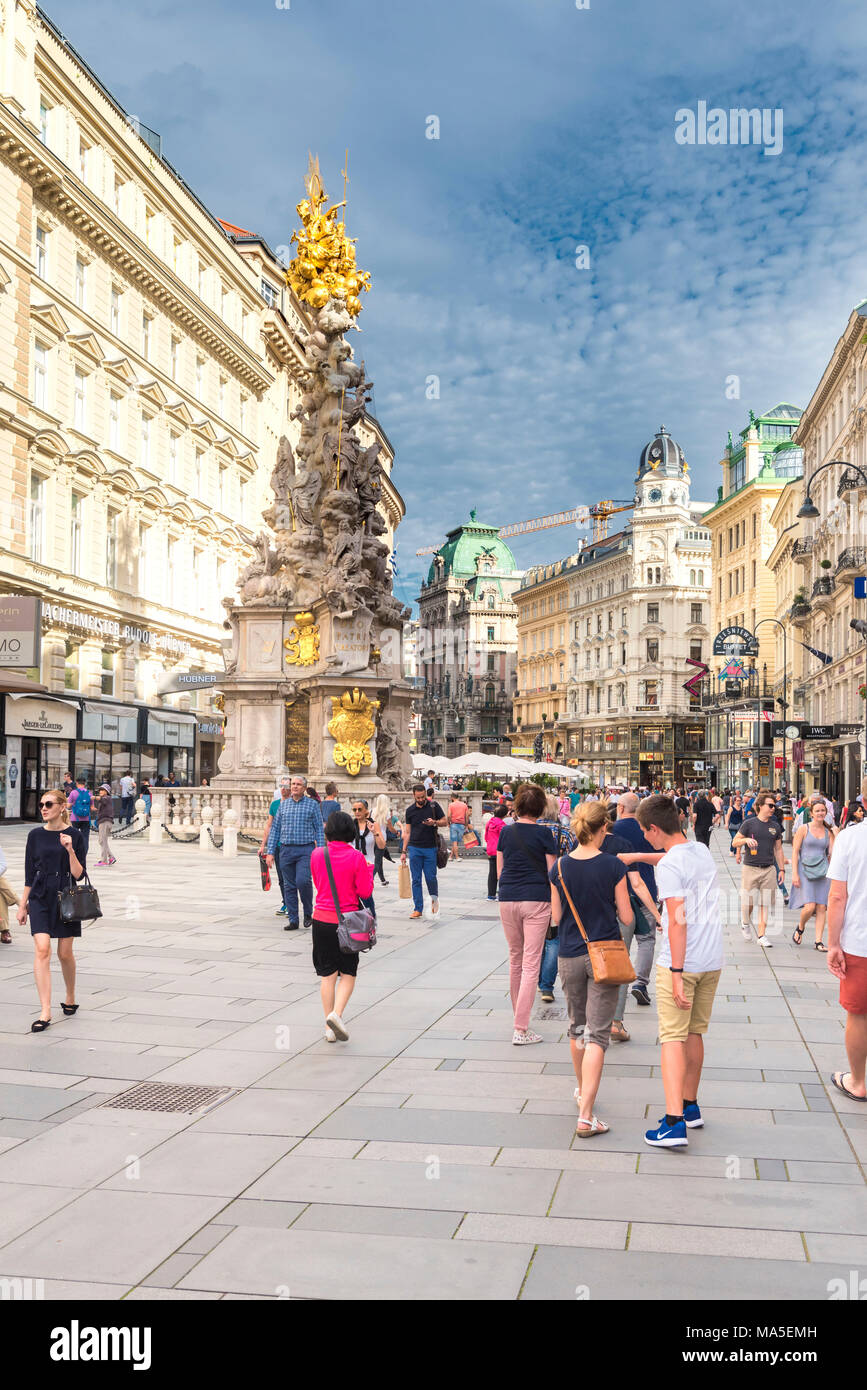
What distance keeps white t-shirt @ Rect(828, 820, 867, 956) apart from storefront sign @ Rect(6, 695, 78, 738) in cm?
2797

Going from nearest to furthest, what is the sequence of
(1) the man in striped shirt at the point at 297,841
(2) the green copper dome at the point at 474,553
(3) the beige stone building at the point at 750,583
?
(1) the man in striped shirt at the point at 297,841 < (3) the beige stone building at the point at 750,583 < (2) the green copper dome at the point at 474,553

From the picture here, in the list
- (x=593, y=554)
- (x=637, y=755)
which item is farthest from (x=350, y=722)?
(x=593, y=554)

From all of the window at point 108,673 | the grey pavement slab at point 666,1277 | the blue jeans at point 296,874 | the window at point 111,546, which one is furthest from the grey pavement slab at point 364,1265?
the window at point 111,546

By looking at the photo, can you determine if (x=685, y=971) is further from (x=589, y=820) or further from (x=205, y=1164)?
(x=205, y=1164)

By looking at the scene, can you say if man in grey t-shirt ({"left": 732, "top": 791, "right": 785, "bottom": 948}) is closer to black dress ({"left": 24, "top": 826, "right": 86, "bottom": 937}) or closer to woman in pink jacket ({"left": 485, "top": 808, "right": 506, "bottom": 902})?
woman in pink jacket ({"left": 485, "top": 808, "right": 506, "bottom": 902})

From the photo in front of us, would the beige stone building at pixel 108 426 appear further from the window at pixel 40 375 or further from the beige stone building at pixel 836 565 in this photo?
the beige stone building at pixel 836 565

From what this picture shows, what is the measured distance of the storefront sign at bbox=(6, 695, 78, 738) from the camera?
31797 millimetres

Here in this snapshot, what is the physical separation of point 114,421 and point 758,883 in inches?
1269

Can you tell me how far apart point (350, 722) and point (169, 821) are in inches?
193

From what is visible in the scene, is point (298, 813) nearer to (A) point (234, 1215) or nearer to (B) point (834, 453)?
(A) point (234, 1215)

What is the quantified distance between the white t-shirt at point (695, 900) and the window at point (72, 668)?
32.3 meters

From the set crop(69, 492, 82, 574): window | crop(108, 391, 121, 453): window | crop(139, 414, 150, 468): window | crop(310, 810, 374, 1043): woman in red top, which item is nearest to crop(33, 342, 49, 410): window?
crop(69, 492, 82, 574): window

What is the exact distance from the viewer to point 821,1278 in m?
4.46

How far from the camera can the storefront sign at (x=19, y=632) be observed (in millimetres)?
29234
